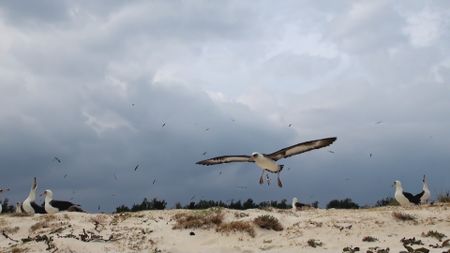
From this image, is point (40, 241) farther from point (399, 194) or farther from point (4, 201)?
point (4, 201)

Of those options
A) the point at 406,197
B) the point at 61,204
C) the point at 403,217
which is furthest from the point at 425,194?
the point at 61,204

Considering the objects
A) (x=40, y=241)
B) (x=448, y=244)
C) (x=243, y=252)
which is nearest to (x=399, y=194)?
(x=448, y=244)

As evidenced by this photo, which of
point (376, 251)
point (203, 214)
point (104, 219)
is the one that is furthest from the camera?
point (104, 219)

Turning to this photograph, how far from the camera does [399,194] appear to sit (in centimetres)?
2241

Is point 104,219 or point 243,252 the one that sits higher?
point 104,219

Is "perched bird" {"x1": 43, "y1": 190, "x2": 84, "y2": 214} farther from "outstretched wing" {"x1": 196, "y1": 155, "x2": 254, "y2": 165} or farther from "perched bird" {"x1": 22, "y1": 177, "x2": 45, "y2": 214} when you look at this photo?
"outstretched wing" {"x1": 196, "y1": 155, "x2": 254, "y2": 165}

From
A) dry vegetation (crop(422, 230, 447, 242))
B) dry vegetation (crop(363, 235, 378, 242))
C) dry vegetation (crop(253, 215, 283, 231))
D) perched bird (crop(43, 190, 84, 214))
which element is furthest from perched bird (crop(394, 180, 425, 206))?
perched bird (crop(43, 190, 84, 214))

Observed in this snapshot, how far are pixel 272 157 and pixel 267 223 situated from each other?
12.9 ft

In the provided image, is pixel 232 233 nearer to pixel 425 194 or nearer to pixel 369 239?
pixel 369 239

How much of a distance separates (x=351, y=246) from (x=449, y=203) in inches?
266

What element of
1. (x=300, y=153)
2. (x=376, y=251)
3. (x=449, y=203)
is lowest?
(x=376, y=251)

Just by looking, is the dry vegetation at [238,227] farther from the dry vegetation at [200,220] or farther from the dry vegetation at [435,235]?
the dry vegetation at [435,235]

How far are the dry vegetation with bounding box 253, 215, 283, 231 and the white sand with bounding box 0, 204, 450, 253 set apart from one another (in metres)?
0.17

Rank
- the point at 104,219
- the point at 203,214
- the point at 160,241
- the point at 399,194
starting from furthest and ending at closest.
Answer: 1. the point at 399,194
2. the point at 104,219
3. the point at 203,214
4. the point at 160,241
